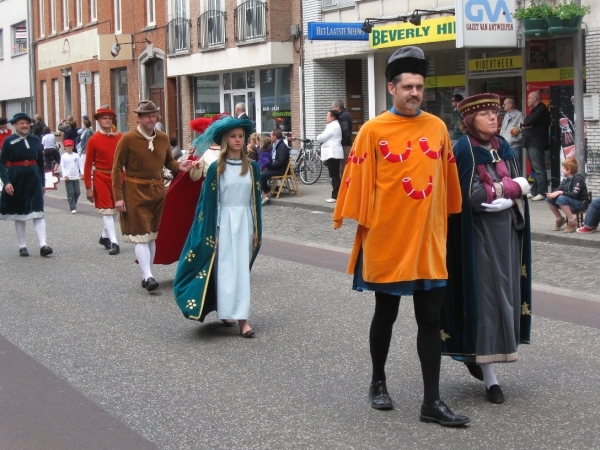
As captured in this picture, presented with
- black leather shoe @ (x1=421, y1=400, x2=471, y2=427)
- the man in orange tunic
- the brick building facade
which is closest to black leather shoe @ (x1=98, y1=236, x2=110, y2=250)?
the man in orange tunic

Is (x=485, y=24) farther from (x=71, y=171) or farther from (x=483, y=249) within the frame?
(x=483, y=249)

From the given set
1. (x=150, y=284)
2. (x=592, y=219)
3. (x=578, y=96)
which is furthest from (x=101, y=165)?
(x=578, y=96)

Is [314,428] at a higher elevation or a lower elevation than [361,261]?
lower

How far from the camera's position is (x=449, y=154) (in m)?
5.39

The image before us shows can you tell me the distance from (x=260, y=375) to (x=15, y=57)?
43.2 m

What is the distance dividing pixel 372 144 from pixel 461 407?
62.0 inches

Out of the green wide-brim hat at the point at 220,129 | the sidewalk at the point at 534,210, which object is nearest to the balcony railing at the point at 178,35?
the sidewalk at the point at 534,210

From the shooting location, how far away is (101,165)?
1290cm

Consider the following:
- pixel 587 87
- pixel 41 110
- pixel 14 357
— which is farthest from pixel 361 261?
pixel 41 110

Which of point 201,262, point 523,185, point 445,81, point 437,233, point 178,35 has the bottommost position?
point 201,262

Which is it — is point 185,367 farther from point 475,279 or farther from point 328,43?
point 328,43

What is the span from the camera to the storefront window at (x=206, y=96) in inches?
1175

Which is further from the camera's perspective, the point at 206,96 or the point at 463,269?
the point at 206,96

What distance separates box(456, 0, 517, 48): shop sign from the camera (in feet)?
54.5
